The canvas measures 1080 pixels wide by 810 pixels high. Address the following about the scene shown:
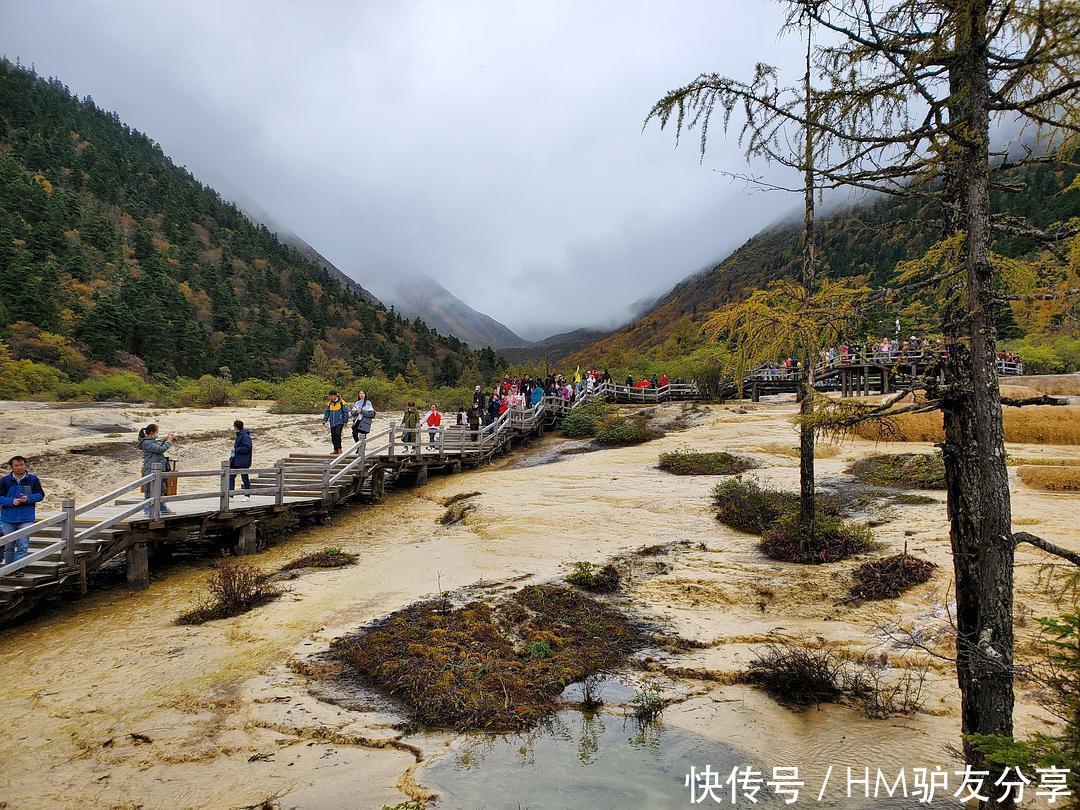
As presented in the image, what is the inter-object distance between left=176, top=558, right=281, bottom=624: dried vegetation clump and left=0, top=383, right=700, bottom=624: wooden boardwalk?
1865 mm

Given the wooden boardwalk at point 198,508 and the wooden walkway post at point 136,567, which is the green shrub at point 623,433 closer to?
the wooden boardwalk at point 198,508

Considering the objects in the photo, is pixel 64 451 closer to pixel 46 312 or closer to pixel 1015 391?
pixel 1015 391

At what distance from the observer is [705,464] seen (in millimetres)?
19125

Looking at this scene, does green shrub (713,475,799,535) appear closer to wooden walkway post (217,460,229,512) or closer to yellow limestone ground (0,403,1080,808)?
yellow limestone ground (0,403,1080,808)

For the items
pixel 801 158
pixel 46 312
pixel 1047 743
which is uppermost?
pixel 46 312

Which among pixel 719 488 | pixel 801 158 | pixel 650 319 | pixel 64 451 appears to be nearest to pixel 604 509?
pixel 719 488

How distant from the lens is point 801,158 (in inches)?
179

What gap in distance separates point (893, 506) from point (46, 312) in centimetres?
6086

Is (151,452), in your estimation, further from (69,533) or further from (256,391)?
(256,391)

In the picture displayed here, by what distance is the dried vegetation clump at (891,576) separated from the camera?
8977 mm

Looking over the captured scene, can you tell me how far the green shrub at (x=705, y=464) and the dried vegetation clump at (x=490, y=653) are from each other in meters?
10.0

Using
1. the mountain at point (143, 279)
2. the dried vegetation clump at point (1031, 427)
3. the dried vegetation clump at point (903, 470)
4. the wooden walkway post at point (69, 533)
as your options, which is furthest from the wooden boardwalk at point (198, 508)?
the mountain at point (143, 279)

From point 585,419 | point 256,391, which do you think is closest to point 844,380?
point 585,419

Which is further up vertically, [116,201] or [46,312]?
[116,201]
